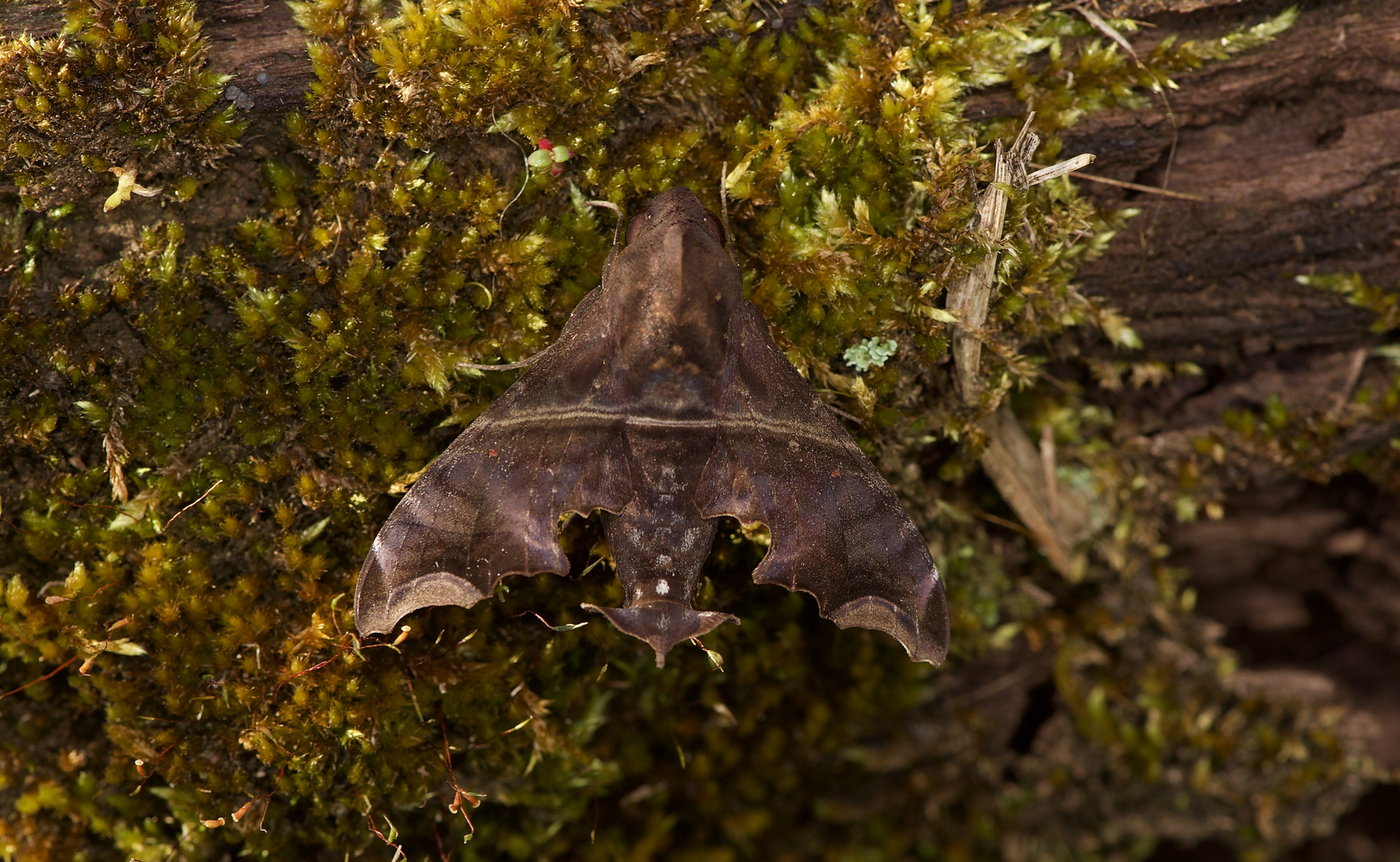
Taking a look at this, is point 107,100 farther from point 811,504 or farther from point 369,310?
point 811,504

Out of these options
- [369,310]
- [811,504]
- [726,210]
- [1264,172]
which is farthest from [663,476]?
[1264,172]

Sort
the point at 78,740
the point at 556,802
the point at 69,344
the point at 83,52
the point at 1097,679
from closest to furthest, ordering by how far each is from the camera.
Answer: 1. the point at 83,52
2. the point at 69,344
3. the point at 78,740
4. the point at 556,802
5. the point at 1097,679

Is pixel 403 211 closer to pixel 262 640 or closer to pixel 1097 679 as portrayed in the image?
pixel 262 640

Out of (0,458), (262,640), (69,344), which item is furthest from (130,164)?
(262,640)

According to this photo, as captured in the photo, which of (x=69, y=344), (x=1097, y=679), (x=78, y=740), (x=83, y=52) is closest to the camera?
(x=83, y=52)

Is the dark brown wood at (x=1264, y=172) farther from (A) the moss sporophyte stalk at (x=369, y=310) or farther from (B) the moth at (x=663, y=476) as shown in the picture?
(B) the moth at (x=663, y=476)

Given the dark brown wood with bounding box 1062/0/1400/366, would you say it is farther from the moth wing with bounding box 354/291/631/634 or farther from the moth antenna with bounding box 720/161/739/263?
the moth wing with bounding box 354/291/631/634

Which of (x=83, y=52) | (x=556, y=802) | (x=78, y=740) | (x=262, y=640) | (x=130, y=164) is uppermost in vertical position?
(x=83, y=52)

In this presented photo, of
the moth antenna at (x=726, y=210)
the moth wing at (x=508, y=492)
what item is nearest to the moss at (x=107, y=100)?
the moth wing at (x=508, y=492)
